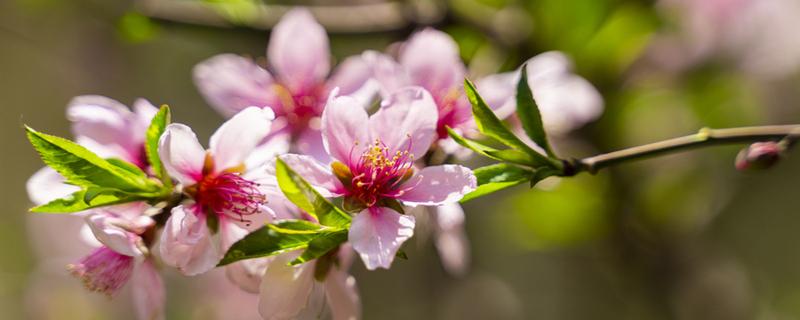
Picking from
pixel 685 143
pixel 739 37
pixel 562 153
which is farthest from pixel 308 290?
pixel 739 37

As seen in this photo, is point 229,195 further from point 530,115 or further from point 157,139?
point 530,115

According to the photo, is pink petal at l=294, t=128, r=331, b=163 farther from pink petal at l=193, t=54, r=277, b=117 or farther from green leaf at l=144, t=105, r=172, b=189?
green leaf at l=144, t=105, r=172, b=189

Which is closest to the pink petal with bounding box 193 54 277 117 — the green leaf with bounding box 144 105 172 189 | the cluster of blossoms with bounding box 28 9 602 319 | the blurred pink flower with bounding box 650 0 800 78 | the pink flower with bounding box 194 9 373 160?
the pink flower with bounding box 194 9 373 160

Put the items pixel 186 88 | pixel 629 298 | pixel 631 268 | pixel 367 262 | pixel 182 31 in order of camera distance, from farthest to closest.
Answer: pixel 186 88
pixel 629 298
pixel 631 268
pixel 182 31
pixel 367 262

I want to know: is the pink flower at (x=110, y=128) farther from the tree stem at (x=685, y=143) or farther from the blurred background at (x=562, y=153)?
the tree stem at (x=685, y=143)

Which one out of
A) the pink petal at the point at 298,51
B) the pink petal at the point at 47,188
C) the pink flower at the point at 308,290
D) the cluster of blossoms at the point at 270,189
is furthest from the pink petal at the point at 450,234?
the pink petal at the point at 47,188

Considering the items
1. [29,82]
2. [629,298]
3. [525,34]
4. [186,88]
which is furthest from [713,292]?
[29,82]

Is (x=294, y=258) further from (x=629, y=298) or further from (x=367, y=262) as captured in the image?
(x=629, y=298)
